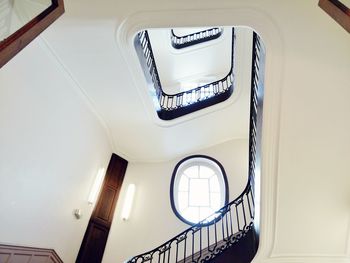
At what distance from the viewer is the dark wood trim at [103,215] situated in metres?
4.74

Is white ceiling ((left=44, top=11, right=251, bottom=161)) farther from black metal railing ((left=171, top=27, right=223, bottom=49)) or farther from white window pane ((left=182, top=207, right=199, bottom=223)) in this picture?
white window pane ((left=182, top=207, right=199, bottom=223))

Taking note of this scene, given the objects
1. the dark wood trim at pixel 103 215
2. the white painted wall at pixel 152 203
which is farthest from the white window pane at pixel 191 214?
the dark wood trim at pixel 103 215

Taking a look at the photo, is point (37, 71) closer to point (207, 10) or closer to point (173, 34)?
point (207, 10)

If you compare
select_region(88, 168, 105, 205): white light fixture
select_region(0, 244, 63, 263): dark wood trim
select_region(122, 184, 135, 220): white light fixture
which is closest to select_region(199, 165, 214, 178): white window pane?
select_region(122, 184, 135, 220): white light fixture

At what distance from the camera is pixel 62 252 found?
4.14 metres

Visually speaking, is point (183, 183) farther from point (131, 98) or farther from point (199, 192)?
point (131, 98)

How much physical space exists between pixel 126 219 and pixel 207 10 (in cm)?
417

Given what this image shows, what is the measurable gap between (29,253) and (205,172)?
149 inches

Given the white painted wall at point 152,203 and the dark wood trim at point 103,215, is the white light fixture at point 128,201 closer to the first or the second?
the white painted wall at point 152,203

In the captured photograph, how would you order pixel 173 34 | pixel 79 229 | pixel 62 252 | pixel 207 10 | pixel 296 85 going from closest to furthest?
pixel 296 85 → pixel 207 10 → pixel 62 252 → pixel 79 229 → pixel 173 34

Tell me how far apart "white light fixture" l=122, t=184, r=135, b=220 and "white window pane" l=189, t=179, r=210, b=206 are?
1258 millimetres

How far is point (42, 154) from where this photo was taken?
3.66m

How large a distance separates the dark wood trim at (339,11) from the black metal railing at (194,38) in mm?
6434

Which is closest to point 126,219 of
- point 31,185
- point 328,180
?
point 31,185
